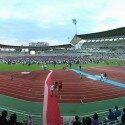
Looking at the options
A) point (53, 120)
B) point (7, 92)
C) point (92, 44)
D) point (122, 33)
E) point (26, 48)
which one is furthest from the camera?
point (26, 48)

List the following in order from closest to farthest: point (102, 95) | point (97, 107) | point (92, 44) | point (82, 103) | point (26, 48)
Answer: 1. point (97, 107)
2. point (82, 103)
3. point (102, 95)
4. point (92, 44)
5. point (26, 48)

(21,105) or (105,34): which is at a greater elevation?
(105,34)

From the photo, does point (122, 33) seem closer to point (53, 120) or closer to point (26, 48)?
point (26, 48)

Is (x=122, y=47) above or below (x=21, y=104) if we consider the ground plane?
above

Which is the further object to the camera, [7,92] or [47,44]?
[47,44]

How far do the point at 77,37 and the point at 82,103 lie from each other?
11019cm

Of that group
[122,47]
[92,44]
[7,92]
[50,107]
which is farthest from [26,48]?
[50,107]

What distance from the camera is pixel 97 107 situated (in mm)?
17406

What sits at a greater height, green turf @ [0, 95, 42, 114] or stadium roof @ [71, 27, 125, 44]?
stadium roof @ [71, 27, 125, 44]

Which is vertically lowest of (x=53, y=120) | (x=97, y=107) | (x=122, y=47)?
(x=97, y=107)

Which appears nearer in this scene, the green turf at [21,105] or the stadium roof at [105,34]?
the green turf at [21,105]

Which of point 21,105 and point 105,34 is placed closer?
point 21,105

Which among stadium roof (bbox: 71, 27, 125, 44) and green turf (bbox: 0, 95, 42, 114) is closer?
green turf (bbox: 0, 95, 42, 114)

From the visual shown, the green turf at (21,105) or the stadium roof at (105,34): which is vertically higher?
the stadium roof at (105,34)
